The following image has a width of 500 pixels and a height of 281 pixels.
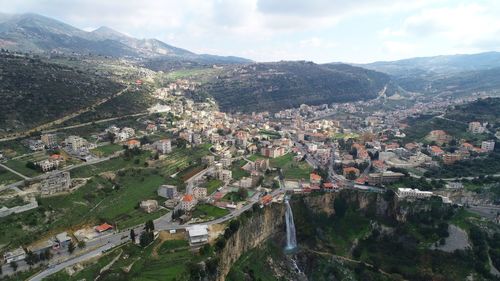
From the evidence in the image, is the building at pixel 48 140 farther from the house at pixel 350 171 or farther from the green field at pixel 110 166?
the house at pixel 350 171

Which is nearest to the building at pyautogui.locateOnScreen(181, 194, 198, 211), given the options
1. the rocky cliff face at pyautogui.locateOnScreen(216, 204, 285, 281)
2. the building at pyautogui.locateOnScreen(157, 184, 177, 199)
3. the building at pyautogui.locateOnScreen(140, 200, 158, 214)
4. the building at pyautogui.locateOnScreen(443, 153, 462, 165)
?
the building at pyautogui.locateOnScreen(157, 184, 177, 199)

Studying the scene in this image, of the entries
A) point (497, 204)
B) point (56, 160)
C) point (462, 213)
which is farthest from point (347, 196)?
point (56, 160)

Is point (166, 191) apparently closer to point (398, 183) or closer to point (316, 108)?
point (398, 183)

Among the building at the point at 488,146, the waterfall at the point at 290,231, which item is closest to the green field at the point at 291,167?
the waterfall at the point at 290,231

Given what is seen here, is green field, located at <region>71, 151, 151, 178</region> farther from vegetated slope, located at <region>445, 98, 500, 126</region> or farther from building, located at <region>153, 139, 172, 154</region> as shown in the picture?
vegetated slope, located at <region>445, 98, 500, 126</region>

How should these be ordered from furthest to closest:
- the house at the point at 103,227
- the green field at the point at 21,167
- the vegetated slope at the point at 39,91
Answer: the vegetated slope at the point at 39,91 → the green field at the point at 21,167 → the house at the point at 103,227
